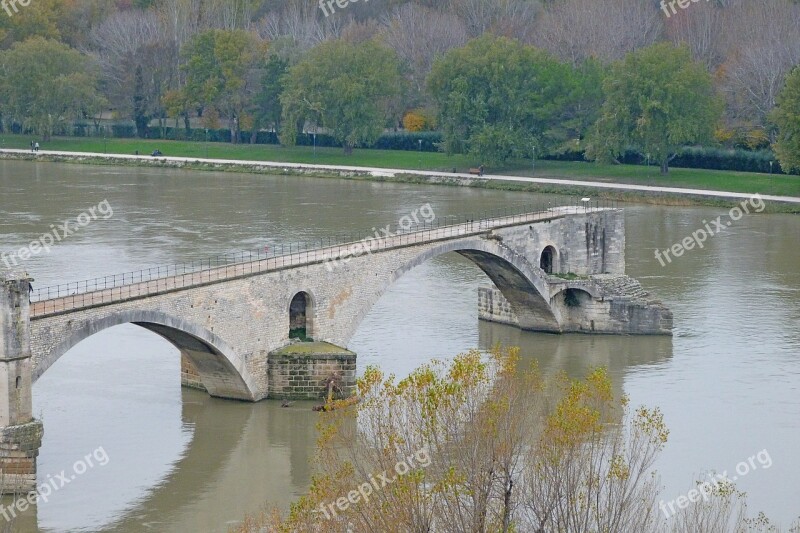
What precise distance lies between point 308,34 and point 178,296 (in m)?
84.5

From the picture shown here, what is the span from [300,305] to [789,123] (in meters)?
44.9

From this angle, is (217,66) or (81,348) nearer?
(81,348)

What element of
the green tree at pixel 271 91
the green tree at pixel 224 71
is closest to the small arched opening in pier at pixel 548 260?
the green tree at pixel 271 91

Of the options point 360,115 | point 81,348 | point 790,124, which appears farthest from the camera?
point 360,115

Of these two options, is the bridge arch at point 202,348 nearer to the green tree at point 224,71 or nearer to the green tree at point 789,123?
the green tree at point 789,123

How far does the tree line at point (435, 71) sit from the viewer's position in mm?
93688

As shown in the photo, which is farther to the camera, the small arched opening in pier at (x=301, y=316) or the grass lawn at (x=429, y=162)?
the grass lawn at (x=429, y=162)

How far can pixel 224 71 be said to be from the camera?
113 metres

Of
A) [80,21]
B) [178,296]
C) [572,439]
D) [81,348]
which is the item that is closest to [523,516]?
[572,439]

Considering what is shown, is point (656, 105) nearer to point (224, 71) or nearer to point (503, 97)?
point (503, 97)

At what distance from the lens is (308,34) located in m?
126

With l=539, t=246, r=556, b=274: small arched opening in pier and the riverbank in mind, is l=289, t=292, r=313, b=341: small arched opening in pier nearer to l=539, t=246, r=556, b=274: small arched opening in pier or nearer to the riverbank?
l=539, t=246, r=556, b=274: small arched opening in pier

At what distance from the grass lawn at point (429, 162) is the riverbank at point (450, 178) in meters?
1.05

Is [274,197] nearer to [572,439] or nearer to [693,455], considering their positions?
[693,455]
